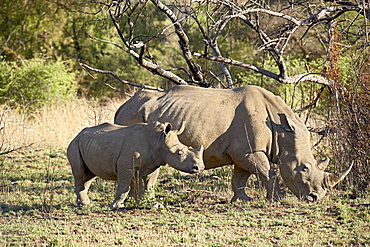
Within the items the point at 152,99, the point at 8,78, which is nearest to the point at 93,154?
the point at 152,99

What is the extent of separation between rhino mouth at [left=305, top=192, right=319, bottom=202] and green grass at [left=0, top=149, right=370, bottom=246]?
0.39 feet

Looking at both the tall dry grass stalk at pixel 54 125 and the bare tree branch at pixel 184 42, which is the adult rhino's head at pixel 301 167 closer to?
the bare tree branch at pixel 184 42

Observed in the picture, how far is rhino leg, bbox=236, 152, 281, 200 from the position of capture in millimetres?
9047

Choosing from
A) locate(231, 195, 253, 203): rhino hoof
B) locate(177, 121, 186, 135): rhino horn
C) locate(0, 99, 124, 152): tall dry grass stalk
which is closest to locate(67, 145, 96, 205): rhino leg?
locate(177, 121, 186, 135): rhino horn

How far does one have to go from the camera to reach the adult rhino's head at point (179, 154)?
8.36 metres

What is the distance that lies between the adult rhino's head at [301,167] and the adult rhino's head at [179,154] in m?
1.54

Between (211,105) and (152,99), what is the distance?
998 mm

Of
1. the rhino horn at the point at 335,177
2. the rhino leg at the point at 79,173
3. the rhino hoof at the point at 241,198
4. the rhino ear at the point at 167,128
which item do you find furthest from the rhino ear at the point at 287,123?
the rhino leg at the point at 79,173

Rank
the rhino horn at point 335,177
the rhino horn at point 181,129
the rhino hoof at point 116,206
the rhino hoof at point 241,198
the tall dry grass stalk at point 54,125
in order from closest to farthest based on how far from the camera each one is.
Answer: the rhino hoof at point 116,206, the rhino horn at point 181,129, the rhino horn at point 335,177, the rhino hoof at point 241,198, the tall dry grass stalk at point 54,125

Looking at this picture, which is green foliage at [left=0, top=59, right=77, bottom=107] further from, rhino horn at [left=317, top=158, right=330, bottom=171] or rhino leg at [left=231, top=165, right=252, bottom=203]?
rhino horn at [left=317, top=158, right=330, bottom=171]

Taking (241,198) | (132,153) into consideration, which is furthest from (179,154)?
(241,198)

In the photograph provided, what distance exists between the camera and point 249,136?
9.14 metres

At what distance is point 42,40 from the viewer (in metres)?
28.1

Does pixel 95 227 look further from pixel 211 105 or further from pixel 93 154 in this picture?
pixel 211 105
